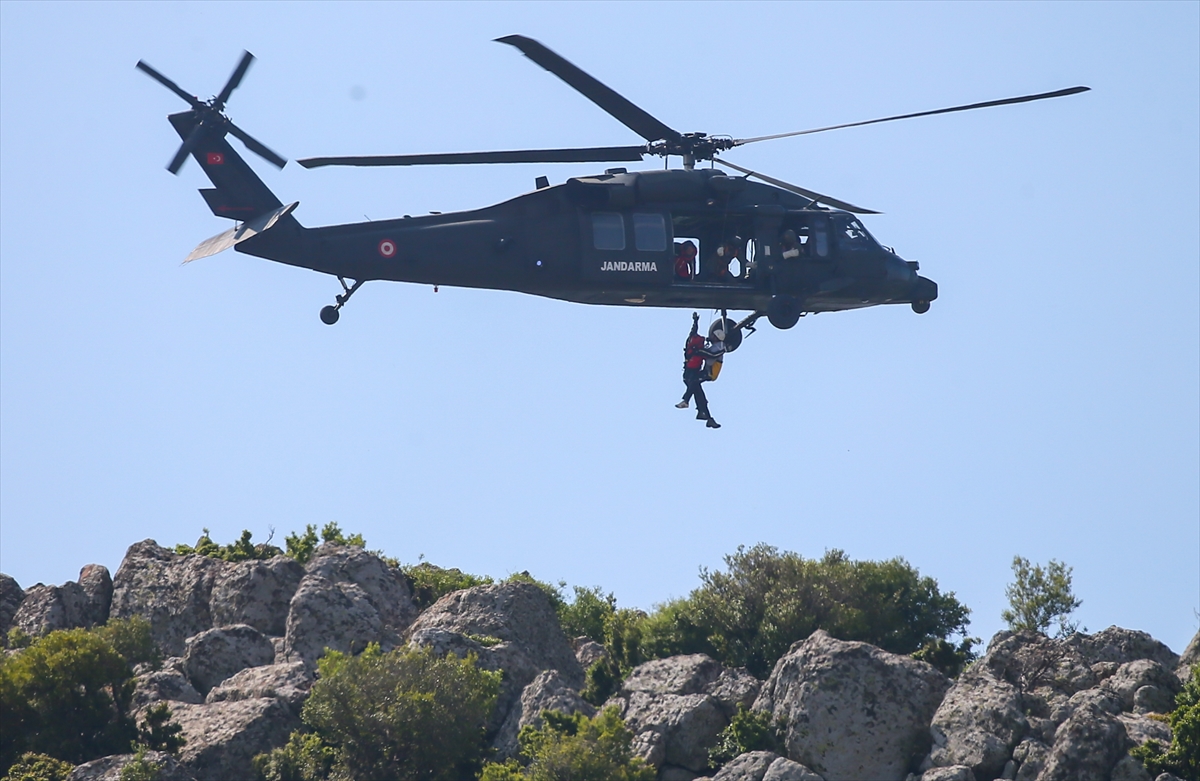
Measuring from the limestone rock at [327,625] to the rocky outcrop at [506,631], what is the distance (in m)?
1.22

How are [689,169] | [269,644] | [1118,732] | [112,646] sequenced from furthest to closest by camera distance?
[269,644]
[112,646]
[689,169]
[1118,732]

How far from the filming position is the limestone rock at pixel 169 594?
46969 mm

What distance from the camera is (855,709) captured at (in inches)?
1460

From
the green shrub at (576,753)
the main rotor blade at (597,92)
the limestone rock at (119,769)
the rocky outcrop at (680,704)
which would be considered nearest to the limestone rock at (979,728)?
the rocky outcrop at (680,704)

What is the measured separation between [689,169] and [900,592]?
518 inches

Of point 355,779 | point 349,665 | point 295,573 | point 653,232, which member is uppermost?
point 653,232

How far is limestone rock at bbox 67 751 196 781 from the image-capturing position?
37.0 meters

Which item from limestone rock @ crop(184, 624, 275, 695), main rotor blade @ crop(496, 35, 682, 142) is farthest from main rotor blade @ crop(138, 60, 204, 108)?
limestone rock @ crop(184, 624, 275, 695)

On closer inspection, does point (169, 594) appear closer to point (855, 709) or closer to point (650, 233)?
point (650, 233)

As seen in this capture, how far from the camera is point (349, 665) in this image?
38.0 meters

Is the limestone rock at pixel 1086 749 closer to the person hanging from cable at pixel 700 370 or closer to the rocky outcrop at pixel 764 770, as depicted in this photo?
the rocky outcrop at pixel 764 770

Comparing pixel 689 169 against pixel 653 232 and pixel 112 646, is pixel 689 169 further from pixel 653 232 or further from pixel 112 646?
pixel 112 646

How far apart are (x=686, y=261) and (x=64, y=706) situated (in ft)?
58.7

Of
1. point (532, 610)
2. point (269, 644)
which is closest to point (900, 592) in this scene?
point (532, 610)
